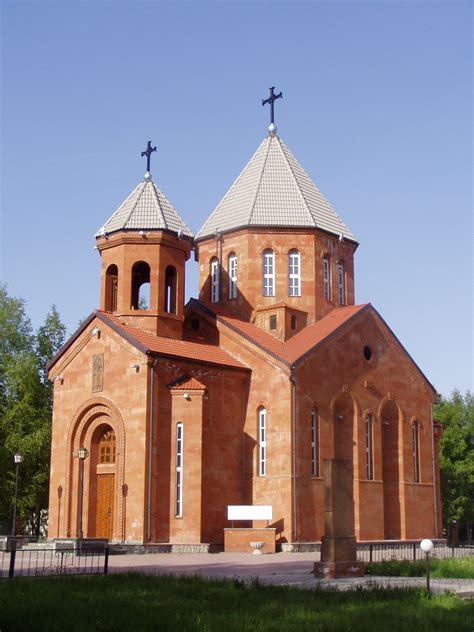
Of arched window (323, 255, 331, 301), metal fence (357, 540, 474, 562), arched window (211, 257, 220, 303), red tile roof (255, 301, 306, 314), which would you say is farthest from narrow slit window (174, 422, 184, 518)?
arched window (323, 255, 331, 301)

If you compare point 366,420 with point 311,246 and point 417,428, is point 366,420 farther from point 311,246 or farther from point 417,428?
point 311,246

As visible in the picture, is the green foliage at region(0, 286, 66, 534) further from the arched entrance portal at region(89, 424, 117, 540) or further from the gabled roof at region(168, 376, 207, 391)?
the gabled roof at region(168, 376, 207, 391)

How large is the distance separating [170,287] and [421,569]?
1618cm

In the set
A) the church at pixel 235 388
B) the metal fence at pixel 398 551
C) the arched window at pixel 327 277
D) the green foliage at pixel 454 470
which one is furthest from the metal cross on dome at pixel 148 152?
the green foliage at pixel 454 470

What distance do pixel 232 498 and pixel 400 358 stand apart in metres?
10.5

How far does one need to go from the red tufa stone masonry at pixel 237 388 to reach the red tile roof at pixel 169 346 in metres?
0.08

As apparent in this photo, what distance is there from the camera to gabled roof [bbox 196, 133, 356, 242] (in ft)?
116

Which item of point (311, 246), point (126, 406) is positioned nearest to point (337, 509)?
point (126, 406)

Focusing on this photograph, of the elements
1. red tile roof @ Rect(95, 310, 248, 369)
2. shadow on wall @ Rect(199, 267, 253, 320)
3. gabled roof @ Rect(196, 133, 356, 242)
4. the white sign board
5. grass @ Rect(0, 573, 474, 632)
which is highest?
gabled roof @ Rect(196, 133, 356, 242)

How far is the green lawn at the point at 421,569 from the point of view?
18234 millimetres

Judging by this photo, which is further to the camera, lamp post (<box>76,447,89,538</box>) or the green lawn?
lamp post (<box>76,447,89,538</box>)

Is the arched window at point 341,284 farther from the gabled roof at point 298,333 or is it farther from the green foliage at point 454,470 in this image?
the green foliage at point 454,470

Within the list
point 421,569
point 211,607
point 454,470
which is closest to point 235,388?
point 421,569

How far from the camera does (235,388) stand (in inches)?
1212
